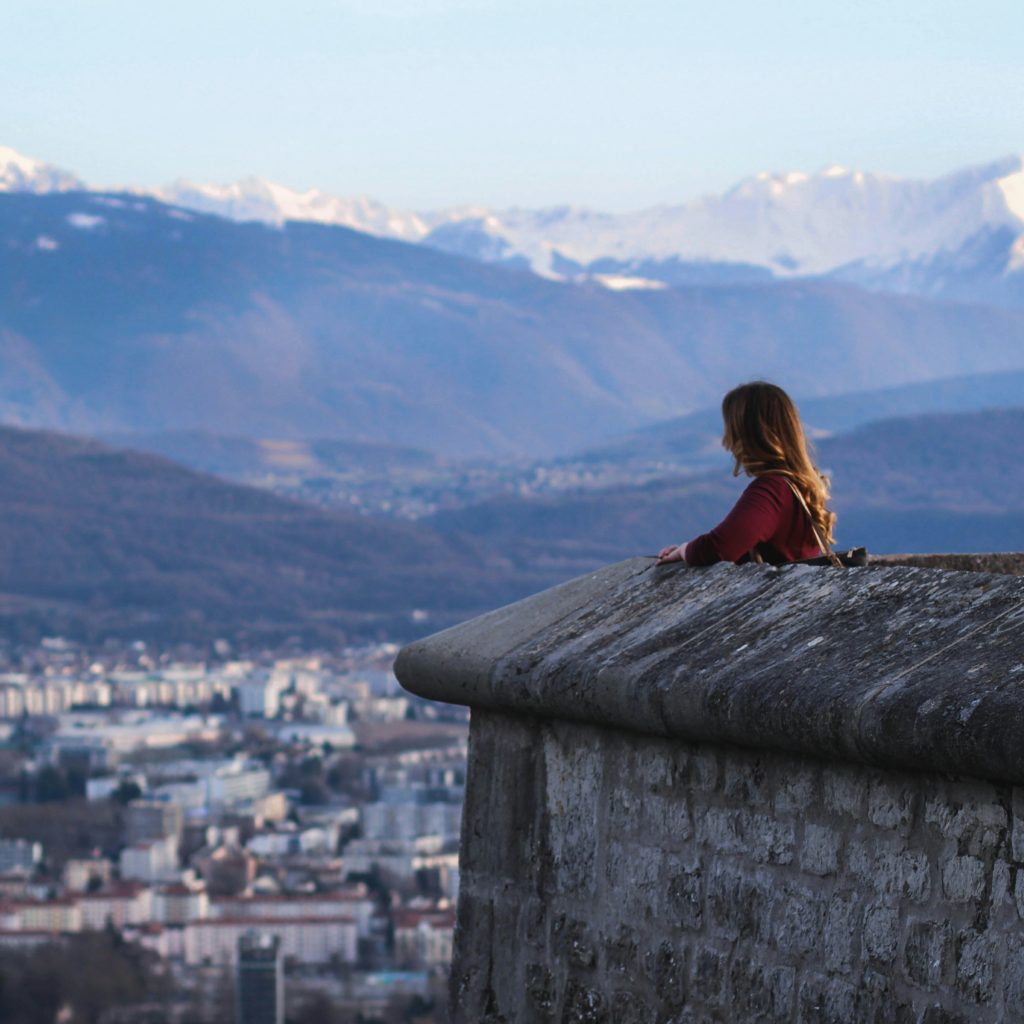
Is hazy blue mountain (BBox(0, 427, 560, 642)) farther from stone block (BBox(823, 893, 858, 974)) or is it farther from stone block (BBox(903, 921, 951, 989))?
stone block (BBox(903, 921, 951, 989))

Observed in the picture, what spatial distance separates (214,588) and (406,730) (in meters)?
67.4

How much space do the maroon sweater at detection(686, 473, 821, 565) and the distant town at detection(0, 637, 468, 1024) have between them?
658 inches

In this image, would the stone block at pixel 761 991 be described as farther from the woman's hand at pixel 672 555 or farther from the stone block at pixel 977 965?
the woman's hand at pixel 672 555

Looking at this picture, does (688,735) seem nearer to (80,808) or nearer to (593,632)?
(593,632)

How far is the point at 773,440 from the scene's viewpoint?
10.3 ft

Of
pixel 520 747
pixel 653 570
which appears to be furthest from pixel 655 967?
pixel 653 570

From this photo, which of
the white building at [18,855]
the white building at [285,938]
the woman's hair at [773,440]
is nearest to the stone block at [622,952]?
the woman's hair at [773,440]

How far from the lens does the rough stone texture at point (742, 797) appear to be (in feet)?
7.16

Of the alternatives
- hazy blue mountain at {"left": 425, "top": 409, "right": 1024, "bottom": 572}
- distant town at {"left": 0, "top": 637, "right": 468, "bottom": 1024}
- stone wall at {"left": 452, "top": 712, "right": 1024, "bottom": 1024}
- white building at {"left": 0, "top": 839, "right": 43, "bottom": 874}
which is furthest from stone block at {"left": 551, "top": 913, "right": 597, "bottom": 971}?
hazy blue mountain at {"left": 425, "top": 409, "right": 1024, "bottom": 572}

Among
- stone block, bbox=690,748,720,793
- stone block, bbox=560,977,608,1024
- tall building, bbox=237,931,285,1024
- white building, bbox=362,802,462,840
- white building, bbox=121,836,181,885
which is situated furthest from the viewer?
white building, bbox=362,802,462,840

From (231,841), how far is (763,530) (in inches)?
1983

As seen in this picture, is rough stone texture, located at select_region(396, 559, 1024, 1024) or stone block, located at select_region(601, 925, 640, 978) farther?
stone block, located at select_region(601, 925, 640, 978)

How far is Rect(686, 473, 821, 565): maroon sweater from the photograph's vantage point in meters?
3.01

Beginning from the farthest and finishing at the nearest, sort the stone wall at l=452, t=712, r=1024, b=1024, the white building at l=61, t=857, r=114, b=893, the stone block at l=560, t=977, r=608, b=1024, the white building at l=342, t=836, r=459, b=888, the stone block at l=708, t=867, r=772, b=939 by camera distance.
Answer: the white building at l=61, t=857, r=114, b=893
the white building at l=342, t=836, r=459, b=888
the stone block at l=560, t=977, r=608, b=1024
the stone block at l=708, t=867, r=772, b=939
the stone wall at l=452, t=712, r=1024, b=1024
